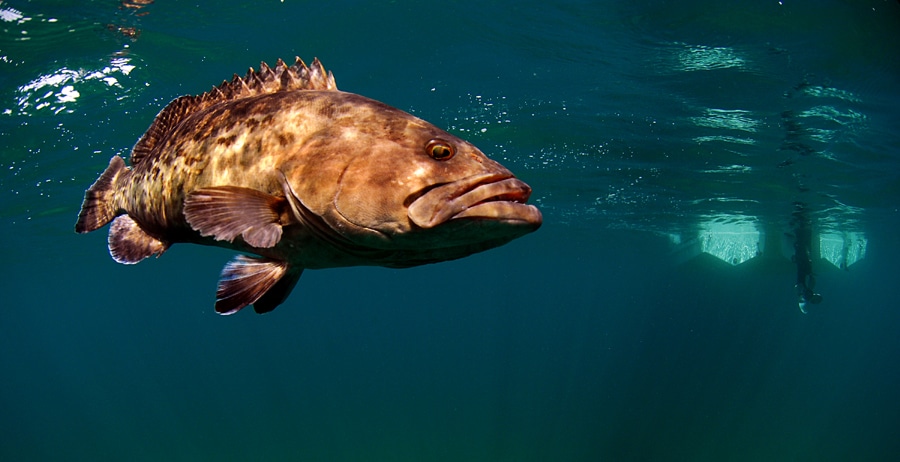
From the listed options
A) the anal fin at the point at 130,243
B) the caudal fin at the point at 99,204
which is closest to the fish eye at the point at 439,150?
the anal fin at the point at 130,243

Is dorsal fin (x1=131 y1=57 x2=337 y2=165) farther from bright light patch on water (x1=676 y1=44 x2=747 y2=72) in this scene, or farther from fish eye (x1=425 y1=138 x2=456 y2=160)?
bright light patch on water (x1=676 y1=44 x2=747 y2=72)

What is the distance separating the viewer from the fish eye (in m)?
2.49

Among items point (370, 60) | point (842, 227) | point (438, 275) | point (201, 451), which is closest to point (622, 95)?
point (370, 60)

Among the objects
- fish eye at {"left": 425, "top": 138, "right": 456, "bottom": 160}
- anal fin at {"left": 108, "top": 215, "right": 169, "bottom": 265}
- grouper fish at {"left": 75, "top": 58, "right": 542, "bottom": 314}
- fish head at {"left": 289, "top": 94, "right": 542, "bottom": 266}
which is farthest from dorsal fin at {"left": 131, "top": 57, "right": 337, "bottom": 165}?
fish eye at {"left": 425, "top": 138, "right": 456, "bottom": 160}

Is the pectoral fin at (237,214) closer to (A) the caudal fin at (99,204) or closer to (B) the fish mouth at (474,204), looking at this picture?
(B) the fish mouth at (474,204)

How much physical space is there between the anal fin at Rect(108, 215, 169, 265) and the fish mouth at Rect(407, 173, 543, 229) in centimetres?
213

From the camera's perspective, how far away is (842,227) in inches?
1281

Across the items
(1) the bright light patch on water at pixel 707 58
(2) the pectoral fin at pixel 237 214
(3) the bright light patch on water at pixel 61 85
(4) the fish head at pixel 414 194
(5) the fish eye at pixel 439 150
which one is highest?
(5) the fish eye at pixel 439 150

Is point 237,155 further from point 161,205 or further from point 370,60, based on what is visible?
point 370,60

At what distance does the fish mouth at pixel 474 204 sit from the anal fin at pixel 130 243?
213cm

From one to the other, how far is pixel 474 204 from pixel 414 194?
285mm

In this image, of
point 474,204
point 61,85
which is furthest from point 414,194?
point 61,85

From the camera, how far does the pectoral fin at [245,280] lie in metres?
2.71

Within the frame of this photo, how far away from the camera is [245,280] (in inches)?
111
